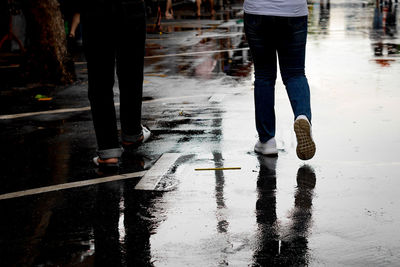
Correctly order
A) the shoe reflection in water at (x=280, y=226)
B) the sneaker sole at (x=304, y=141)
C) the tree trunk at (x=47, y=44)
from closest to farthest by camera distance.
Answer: the shoe reflection in water at (x=280, y=226) < the sneaker sole at (x=304, y=141) < the tree trunk at (x=47, y=44)

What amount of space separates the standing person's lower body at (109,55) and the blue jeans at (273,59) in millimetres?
939

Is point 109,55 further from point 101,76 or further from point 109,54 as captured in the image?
point 101,76

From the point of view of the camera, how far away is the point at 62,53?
10.6 m

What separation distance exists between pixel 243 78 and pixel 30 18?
10.6ft

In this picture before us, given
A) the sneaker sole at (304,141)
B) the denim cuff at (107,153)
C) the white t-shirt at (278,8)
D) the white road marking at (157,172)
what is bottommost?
the white road marking at (157,172)

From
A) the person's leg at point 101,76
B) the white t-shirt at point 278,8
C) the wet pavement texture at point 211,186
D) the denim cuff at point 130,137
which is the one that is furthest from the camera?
the denim cuff at point 130,137

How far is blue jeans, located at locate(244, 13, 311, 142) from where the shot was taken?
19.0 ft

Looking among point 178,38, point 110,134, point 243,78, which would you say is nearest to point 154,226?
point 110,134

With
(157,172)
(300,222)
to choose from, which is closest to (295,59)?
(157,172)

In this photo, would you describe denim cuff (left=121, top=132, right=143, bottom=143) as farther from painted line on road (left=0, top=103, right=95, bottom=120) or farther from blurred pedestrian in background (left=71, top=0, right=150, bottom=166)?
painted line on road (left=0, top=103, right=95, bottom=120)

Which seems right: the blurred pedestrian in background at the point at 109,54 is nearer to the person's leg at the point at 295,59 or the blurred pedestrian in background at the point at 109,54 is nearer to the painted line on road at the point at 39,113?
the person's leg at the point at 295,59

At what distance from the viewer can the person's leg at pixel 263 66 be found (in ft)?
19.1

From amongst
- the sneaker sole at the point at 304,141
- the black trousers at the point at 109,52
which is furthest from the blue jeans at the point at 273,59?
the black trousers at the point at 109,52

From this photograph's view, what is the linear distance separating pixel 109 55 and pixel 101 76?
0.18 metres
